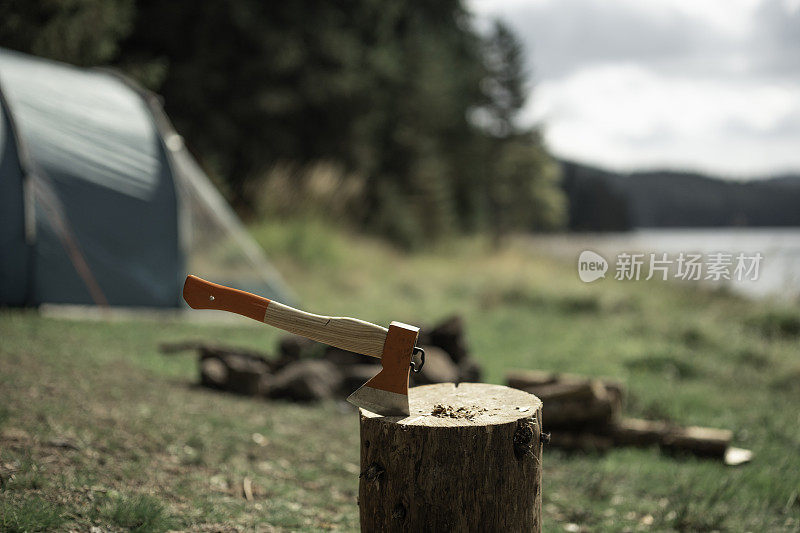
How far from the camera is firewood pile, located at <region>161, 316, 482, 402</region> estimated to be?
474 centimetres

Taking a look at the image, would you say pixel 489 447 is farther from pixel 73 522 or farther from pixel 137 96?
pixel 137 96

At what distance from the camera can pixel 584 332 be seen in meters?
7.70

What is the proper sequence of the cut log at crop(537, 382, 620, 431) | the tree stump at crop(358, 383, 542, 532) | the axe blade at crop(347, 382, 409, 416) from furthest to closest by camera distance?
the cut log at crop(537, 382, 620, 431) → the axe blade at crop(347, 382, 409, 416) → the tree stump at crop(358, 383, 542, 532)

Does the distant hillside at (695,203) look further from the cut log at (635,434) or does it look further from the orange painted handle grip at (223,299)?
the orange painted handle grip at (223,299)

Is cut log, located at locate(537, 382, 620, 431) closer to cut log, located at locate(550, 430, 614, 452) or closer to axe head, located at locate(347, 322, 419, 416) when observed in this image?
cut log, located at locate(550, 430, 614, 452)

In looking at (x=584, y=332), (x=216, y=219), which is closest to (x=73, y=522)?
(x=216, y=219)

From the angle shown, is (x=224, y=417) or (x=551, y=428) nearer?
(x=224, y=417)

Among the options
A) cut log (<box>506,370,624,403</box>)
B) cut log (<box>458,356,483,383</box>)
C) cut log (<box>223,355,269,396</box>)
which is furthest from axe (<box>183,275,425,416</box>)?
cut log (<box>458,356,483,383</box>)

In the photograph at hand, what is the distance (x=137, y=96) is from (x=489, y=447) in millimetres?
6505

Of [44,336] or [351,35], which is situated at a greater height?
[351,35]

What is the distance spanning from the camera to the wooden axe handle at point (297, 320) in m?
2.09

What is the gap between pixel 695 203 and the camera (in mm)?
8445

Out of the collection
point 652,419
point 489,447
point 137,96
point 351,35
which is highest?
point 351,35
